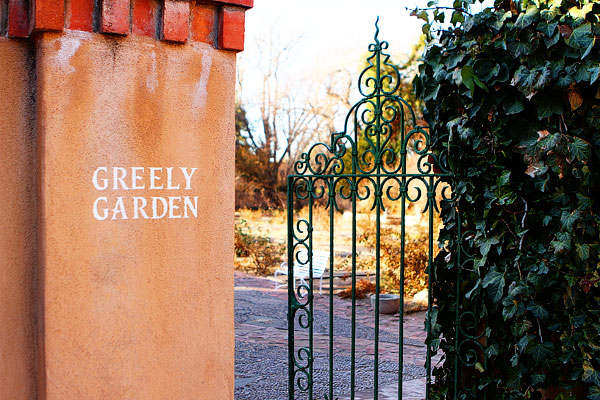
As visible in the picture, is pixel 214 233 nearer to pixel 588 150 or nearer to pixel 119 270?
pixel 119 270

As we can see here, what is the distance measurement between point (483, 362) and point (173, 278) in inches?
66.8

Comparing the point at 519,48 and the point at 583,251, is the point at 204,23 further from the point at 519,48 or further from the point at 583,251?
the point at 583,251

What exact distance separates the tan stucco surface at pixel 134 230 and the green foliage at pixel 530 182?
1214 millimetres

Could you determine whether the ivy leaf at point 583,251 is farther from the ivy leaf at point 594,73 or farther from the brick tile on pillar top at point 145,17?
the brick tile on pillar top at point 145,17

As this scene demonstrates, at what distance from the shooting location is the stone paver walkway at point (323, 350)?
5.09 meters

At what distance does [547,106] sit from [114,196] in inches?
77.4

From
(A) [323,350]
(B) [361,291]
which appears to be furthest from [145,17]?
(B) [361,291]

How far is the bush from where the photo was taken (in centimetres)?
1162

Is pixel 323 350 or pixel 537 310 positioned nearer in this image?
pixel 537 310

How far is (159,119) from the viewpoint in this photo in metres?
2.61

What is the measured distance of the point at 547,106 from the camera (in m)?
2.82

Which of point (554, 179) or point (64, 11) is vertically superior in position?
point (64, 11)

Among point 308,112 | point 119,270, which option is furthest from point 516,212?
point 308,112

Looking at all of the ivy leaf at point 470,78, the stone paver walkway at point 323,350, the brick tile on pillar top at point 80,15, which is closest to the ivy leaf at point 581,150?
the ivy leaf at point 470,78
